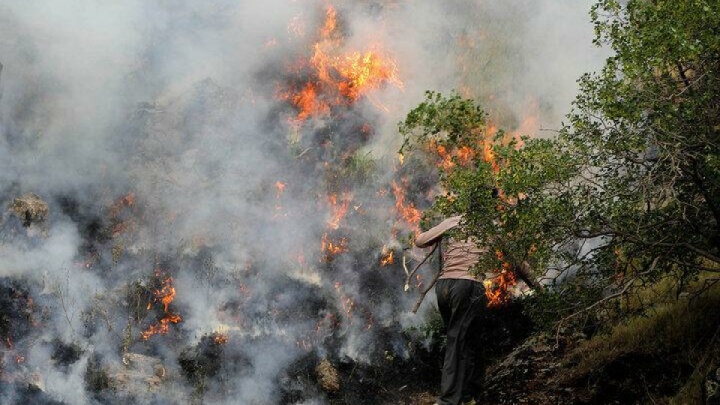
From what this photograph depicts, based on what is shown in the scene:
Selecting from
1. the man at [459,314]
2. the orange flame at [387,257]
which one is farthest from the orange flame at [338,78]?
the man at [459,314]

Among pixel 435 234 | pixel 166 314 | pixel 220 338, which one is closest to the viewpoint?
pixel 435 234

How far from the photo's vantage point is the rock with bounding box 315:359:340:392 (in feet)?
26.0

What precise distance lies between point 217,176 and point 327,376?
15.3ft

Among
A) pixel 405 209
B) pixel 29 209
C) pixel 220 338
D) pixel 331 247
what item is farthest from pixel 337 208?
pixel 29 209

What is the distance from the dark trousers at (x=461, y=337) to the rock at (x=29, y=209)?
6.64 meters

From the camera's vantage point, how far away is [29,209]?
380 inches

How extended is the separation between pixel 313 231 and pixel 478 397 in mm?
4642

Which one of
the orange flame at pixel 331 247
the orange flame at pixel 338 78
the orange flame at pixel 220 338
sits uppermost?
the orange flame at pixel 338 78

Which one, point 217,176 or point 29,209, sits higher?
point 217,176

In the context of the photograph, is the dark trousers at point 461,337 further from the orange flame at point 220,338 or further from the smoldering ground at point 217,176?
the orange flame at point 220,338

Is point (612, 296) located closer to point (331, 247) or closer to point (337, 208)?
point (331, 247)

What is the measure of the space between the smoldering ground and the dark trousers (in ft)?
7.58

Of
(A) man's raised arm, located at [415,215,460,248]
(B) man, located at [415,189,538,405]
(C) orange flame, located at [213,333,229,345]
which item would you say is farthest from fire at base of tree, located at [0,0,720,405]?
(B) man, located at [415,189,538,405]

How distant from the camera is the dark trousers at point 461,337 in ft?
19.8
